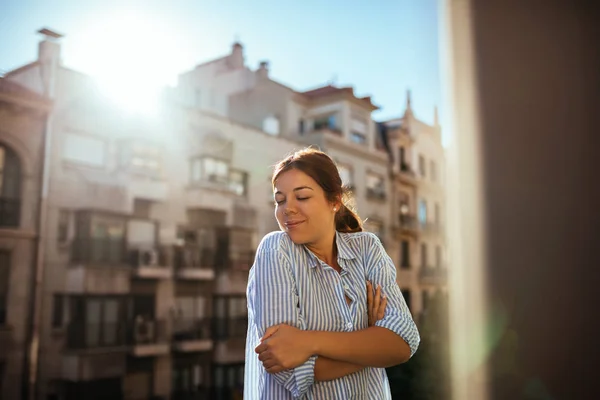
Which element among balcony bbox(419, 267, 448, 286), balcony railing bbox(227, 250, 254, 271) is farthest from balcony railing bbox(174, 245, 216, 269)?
balcony bbox(419, 267, 448, 286)

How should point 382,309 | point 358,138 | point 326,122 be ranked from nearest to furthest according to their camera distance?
point 382,309 → point 326,122 → point 358,138

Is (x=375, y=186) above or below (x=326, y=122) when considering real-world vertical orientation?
below

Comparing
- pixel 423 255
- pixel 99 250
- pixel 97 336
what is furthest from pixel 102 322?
pixel 423 255

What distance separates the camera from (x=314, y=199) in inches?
39.6

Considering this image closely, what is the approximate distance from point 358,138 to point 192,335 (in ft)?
16.1

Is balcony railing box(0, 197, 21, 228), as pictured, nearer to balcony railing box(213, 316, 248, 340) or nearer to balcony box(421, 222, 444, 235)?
balcony railing box(213, 316, 248, 340)

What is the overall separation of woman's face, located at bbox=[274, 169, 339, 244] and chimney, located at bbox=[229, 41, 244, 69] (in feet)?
28.8

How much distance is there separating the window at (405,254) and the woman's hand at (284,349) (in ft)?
34.1

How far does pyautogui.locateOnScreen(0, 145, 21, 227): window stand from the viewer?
5.76 meters

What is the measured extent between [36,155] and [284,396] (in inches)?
232

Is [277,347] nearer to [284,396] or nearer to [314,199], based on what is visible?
[284,396]

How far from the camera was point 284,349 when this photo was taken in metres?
0.85

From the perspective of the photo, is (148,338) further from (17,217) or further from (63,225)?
(17,217)

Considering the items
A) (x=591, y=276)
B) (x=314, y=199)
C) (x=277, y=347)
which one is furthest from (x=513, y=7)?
(x=277, y=347)
